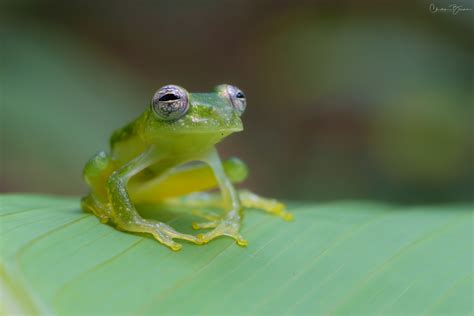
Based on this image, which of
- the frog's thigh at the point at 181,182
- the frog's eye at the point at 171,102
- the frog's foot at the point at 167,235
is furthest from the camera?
the frog's thigh at the point at 181,182

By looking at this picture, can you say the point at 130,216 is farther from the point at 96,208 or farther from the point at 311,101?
the point at 311,101

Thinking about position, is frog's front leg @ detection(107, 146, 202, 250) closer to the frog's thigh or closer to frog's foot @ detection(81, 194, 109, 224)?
frog's foot @ detection(81, 194, 109, 224)

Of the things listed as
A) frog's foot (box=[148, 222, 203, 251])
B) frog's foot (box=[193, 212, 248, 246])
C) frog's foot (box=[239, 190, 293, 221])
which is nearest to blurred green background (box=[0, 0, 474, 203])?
frog's foot (box=[239, 190, 293, 221])

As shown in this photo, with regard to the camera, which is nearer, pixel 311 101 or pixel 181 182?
pixel 181 182

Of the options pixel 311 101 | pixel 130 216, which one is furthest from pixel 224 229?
pixel 311 101

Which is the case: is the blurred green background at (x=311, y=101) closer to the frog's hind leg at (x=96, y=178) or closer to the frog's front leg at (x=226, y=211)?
the frog's hind leg at (x=96, y=178)

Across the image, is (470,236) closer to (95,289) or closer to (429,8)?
(95,289)

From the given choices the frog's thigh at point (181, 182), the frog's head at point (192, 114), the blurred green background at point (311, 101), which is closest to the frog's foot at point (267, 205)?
the frog's thigh at point (181, 182)

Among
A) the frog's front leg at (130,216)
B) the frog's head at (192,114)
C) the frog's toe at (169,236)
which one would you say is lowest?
the frog's toe at (169,236)
